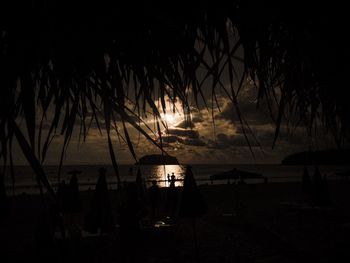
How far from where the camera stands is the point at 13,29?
77 cm

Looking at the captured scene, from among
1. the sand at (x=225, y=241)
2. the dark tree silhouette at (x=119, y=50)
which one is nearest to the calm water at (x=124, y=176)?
the dark tree silhouette at (x=119, y=50)

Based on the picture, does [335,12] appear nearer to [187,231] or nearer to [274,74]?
[274,74]

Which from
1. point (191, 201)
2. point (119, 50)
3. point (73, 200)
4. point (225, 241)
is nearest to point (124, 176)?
point (225, 241)

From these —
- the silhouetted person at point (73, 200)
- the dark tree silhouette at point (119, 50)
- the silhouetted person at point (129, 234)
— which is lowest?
the silhouetted person at point (129, 234)

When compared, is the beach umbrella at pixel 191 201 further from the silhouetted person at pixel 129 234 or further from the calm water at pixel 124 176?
the silhouetted person at pixel 129 234

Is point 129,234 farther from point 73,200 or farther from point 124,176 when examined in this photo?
point 124,176

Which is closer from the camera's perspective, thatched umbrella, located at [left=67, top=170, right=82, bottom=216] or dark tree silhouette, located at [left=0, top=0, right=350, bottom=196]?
dark tree silhouette, located at [left=0, top=0, right=350, bottom=196]

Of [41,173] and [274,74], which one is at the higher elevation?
[274,74]

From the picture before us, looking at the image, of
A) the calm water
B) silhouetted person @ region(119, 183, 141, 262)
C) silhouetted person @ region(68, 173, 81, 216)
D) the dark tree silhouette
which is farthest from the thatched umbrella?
the dark tree silhouette

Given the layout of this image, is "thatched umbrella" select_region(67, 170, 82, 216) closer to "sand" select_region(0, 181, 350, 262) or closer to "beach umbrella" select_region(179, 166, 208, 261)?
"sand" select_region(0, 181, 350, 262)

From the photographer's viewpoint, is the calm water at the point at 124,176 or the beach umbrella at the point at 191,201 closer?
the beach umbrella at the point at 191,201

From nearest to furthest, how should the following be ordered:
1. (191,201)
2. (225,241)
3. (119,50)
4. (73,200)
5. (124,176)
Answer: (119,50) < (191,201) < (73,200) < (225,241) < (124,176)

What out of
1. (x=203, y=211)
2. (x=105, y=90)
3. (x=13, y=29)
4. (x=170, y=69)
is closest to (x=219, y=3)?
(x=170, y=69)

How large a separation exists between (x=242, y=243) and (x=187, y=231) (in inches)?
86.9
